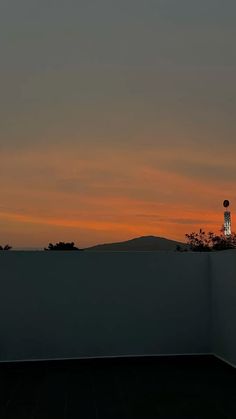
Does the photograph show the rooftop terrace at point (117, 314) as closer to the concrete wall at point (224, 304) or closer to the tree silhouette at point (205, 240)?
the concrete wall at point (224, 304)

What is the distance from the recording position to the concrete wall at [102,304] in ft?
21.9

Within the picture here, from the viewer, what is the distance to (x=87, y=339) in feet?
22.2

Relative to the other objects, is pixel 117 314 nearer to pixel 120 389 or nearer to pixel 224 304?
pixel 224 304

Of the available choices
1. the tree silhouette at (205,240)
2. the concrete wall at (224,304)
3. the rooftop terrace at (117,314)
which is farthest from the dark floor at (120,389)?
the tree silhouette at (205,240)

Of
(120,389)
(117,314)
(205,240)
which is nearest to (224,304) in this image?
(117,314)

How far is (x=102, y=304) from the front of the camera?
6.86m

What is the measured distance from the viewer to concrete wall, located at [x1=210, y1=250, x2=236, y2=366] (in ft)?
20.5

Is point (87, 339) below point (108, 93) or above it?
below

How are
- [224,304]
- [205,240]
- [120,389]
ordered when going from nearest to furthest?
[120,389], [224,304], [205,240]

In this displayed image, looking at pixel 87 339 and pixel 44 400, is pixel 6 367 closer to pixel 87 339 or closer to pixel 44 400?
pixel 87 339

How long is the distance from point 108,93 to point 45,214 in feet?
12.0

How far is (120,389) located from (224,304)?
1.97 metres

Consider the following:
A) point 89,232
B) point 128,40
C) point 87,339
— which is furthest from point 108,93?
point 89,232

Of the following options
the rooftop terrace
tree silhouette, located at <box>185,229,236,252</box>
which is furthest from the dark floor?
tree silhouette, located at <box>185,229,236,252</box>
